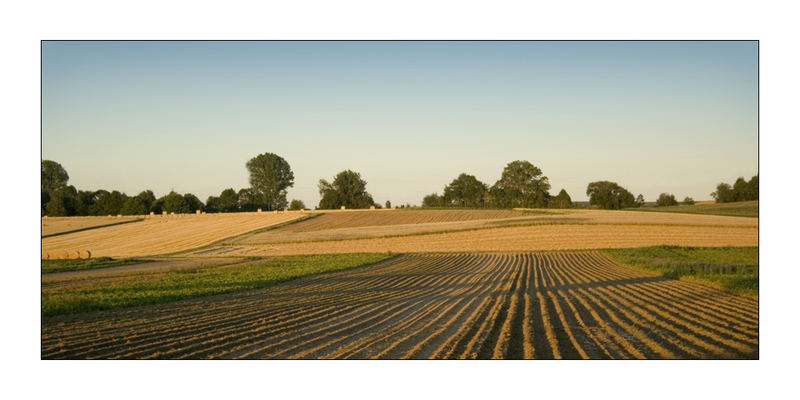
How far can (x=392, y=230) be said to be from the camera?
4353 centimetres

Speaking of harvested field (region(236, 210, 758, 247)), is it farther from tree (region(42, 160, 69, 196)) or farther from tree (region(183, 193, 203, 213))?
tree (region(42, 160, 69, 196))

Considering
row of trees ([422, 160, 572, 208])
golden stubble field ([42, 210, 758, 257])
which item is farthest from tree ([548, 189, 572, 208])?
golden stubble field ([42, 210, 758, 257])

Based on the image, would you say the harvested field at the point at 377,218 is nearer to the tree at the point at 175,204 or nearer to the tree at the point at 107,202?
the tree at the point at 175,204

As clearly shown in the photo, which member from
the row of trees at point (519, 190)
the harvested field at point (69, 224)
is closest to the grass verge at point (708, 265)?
the row of trees at point (519, 190)

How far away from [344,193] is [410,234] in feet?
32.0

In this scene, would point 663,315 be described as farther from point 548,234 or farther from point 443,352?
point 548,234

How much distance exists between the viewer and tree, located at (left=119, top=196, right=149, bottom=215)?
1923 centimetres

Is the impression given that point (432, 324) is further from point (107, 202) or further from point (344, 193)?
point (344, 193)

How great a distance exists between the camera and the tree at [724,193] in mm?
12344

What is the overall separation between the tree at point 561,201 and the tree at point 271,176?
53.1 feet

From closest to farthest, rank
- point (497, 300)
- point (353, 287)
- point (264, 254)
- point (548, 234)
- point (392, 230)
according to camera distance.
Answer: point (497, 300), point (353, 287), point (264, 254), point (548, 234), point (392, 230)

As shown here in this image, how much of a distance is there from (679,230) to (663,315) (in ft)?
71.7
